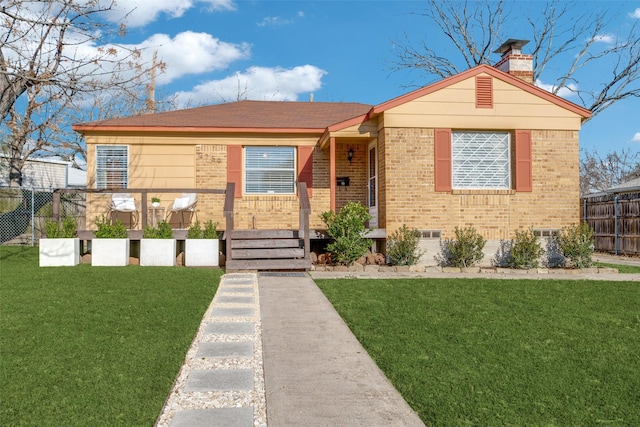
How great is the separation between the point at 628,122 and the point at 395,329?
25701 millimetres

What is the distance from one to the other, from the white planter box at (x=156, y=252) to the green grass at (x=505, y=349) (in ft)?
13.6

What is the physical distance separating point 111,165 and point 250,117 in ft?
12.0

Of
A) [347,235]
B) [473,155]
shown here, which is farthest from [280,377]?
[473,155]

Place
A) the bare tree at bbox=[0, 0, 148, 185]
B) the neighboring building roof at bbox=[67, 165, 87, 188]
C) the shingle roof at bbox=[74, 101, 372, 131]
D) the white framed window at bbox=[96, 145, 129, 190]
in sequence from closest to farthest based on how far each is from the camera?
the bare tree at bbox=[0, 0, 148, 185] → the shingle roof at bbox=[74, 101, 372, 131] → the white framed window at bbox=[96, 145, 129, 190] → the neighboring building roof at bbox=[67, 165, 87, 188]

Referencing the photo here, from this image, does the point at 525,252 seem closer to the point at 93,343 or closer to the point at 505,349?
the point at 505,349

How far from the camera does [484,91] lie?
1079 centimetres

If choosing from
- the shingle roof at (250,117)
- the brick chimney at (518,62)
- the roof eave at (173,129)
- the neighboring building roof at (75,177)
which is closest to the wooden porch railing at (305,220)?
the roof eave at (173,129)

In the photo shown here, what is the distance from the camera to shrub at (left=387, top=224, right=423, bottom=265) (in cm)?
1012

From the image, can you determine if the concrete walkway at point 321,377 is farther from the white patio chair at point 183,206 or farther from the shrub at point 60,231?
the white patio chair at point 183,206

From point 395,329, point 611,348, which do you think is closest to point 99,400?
point 395,329

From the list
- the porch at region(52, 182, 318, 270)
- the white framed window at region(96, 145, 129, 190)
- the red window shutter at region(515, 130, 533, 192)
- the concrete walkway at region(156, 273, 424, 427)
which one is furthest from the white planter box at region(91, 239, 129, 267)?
the red window shutter at region(515, 130, 533, 192)

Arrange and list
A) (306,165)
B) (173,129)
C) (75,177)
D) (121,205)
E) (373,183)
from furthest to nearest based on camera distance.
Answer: (75,177)
(306,165)
(373,183)
(173,129)
(121,205)

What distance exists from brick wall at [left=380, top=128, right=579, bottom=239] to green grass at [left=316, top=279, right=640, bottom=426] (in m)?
3.17

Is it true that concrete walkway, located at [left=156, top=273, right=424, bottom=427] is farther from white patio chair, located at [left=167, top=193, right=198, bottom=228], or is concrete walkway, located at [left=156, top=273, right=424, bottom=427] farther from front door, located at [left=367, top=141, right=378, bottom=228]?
white patio chair, located at [left=167, top=193, right=198, bottom=228]
